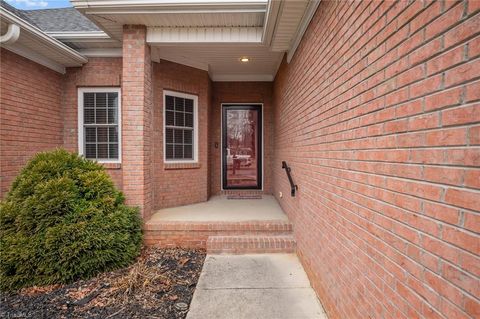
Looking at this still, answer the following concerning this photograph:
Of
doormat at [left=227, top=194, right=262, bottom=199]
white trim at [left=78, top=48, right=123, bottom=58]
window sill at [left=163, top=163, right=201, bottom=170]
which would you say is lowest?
doormat at [left=227, top=194, right=262, bottom=199]

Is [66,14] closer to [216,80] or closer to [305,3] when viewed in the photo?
[216,80]

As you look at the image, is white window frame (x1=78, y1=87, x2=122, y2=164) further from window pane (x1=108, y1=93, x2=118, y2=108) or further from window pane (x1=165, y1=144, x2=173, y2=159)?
window pane (x1=165, y1=144, x2=173, y2=159)

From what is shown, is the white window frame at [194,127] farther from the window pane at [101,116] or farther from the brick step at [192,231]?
the brick step at [192,231]

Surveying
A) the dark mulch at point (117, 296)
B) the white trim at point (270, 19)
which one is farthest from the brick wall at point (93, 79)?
the white trim at point (270, 19)

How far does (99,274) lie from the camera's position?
3.32 m

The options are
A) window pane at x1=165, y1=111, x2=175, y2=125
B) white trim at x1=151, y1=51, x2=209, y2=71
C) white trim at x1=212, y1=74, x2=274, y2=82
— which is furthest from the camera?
white trim at x1=212, y1=74, x2=274, y2=82

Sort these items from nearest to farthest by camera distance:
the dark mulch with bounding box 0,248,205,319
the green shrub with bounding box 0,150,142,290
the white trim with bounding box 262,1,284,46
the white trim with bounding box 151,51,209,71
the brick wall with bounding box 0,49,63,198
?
the dark mulch with bounding box 0,248,205,319
the white trim with bounding box 262,1,284,46
the green shrub with bounding box 0,150,142,290
the brick wall with bounding box 0,49,63,198
the white trim with bounding box 151,51,209,71

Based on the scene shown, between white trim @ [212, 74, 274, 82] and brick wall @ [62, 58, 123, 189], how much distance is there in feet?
7.37

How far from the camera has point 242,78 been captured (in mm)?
6617

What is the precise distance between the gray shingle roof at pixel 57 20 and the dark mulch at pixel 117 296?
425 cm

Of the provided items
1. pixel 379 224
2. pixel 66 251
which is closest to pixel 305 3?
pixel 379 224

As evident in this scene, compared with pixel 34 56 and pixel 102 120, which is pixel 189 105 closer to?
pixel 102 120

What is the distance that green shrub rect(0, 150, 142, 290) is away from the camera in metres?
3.11

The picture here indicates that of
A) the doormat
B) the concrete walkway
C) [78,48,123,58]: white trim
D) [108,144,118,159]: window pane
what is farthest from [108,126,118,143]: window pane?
the concrete walkway
